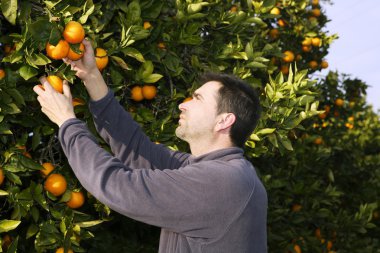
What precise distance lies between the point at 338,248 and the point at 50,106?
512 centimetres

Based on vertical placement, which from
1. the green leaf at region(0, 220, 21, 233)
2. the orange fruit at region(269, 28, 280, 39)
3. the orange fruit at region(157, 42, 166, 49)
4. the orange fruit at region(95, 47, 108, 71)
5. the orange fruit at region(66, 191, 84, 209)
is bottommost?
the green leaf at region(0, 220, 21, 233)

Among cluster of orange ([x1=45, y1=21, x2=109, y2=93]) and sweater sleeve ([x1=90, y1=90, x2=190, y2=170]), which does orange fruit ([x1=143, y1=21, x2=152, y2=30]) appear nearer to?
sweater sleeve ([x1=90, y1=90, x2=190, y2=170])

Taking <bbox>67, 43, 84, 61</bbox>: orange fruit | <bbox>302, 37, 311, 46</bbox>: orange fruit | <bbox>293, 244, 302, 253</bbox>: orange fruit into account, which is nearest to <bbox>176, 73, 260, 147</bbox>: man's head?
<bbox>67, 43, 84, 61</bbox>: orange fruit

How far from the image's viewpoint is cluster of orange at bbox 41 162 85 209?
9.57ft

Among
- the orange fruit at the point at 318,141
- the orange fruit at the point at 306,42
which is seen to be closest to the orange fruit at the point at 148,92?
the orange fruit at the point at 306,42

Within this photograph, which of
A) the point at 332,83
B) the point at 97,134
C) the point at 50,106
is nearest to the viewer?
the point at 50,106

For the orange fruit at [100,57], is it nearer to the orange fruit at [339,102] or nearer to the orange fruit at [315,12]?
the orange fruit at [315,12]

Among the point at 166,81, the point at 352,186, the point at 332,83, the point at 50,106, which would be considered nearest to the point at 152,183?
the point at 50,106

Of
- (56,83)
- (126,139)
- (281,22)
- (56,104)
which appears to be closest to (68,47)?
(56,83)

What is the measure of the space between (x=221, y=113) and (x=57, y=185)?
97cm

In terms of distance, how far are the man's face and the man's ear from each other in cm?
3

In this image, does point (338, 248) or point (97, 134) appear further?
point (338, 248)

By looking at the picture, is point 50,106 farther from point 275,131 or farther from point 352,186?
point 352,186

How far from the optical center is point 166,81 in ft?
12.2
